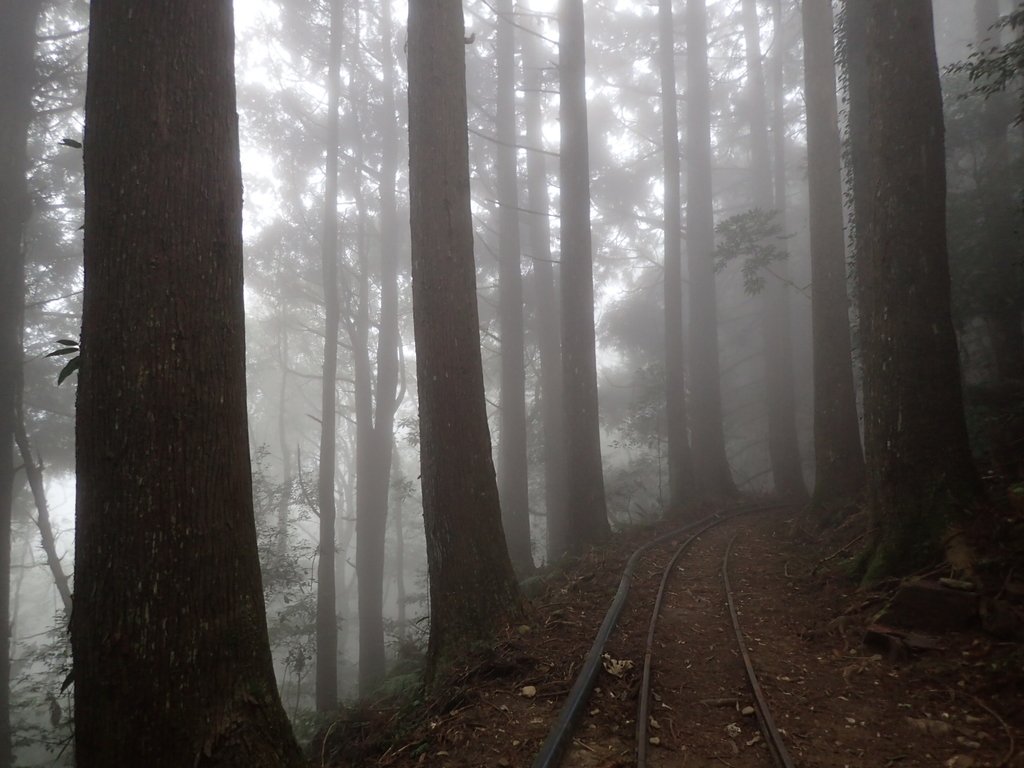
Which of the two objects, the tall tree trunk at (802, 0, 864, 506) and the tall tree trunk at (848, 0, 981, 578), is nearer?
the tall tree trunk at (848, 0, 981, 578)

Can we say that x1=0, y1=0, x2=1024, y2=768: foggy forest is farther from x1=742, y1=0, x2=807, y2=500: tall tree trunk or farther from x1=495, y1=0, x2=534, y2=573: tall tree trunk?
x1=742, y1=0, x2=807, y2=500: tall tree trunk

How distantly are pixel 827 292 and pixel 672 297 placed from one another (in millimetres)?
6855

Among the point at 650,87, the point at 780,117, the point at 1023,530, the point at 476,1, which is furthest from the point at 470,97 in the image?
the point at 1023,530

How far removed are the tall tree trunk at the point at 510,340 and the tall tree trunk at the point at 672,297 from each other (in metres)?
4.98

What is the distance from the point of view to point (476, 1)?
1792 cm

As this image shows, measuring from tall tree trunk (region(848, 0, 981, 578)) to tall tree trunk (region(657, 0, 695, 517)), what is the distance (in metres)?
10.5

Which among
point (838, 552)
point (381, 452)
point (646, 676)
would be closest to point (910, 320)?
point (838, 552)

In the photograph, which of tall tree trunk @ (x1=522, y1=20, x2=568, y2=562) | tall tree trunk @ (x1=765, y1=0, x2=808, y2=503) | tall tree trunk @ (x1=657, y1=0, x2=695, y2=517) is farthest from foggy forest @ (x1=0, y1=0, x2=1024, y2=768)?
tall tree trunk @ (x1=765, y1=0, x2=808, y2=503)

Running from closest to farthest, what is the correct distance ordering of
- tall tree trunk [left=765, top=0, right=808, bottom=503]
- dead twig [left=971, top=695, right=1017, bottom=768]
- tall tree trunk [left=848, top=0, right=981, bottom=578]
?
dead twig [left=971, top=695, right=1017, bottom=768] → tall tree trunk [left=848, top=0, right=981, bottom=578] → tall tree trunk [left=765, top=0, right=808, bottom=503]

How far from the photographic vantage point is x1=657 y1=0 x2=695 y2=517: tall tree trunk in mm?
16438

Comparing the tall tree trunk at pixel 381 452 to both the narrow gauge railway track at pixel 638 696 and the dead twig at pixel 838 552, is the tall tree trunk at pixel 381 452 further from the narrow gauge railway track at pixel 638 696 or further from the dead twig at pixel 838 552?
the dead twig at pixel 838 552

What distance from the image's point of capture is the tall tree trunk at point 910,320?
540 centimetres

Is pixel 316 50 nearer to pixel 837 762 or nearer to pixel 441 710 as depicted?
pixel 441 710

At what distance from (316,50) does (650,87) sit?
12803 millimetres
